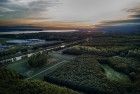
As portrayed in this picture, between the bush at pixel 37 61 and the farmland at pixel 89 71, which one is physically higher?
the bush at pixel 37 61

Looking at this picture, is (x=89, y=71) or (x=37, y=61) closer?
(x=89, y=71)

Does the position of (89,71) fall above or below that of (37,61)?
below

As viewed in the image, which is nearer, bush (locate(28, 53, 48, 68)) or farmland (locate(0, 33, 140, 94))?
farmland (locate(0, 33, 140, 94))

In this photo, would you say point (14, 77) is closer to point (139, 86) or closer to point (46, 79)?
point (46, 79)

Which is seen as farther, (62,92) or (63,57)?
(63,57)

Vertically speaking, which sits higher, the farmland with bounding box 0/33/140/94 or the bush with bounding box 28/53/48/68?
the bush with bounding box 28/53/48/68

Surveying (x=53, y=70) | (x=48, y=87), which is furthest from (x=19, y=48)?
(x=48, y=87)

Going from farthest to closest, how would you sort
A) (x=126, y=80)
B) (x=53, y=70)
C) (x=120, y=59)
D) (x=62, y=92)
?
1. (x=120, y=59)
2. (x=53, y=70)
3. (x=126, y=80)
4. (x=62, y=92)

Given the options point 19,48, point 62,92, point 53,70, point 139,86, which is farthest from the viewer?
point 19,48

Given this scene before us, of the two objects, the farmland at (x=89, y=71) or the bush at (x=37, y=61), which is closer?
the farmland at (x=89, y=71)

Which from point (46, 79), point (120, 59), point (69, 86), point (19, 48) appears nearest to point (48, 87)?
point (69, 86)
